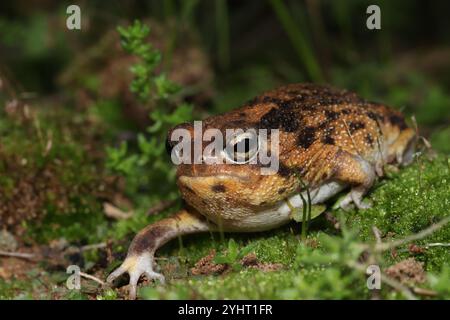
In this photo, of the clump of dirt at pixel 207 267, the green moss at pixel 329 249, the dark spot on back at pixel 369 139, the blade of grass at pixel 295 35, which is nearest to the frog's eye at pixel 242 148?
the green moss at pixel 329 249

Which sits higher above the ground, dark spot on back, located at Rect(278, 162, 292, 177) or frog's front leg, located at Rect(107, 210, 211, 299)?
dark spot on back, located at Rect(278, 162, 292, 177)

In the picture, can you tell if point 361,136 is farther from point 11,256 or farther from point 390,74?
point 390,74

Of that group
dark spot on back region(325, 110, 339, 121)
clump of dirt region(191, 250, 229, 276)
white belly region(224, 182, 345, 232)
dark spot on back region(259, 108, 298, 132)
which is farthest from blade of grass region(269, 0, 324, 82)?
clump of dirt region(191, 250, 229, 276)

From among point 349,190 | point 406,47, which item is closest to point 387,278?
point 349,190

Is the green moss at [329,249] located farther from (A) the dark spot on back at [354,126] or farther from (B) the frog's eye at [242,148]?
(B) the frog's eye at [242,148]

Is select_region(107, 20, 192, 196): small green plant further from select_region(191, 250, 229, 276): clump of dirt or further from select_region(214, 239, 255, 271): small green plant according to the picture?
select_region(214, 239, 255, 271): small green plant

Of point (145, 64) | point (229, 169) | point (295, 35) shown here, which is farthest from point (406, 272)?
point (295, 35)

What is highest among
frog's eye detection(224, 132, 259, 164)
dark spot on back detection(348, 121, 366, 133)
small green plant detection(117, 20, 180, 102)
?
small green plant detection(117, 20, 180, 102)
